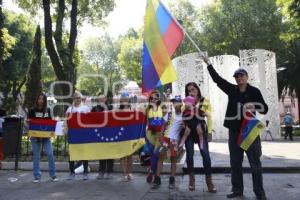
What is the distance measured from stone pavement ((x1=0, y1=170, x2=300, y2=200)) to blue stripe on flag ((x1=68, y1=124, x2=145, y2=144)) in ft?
2.82

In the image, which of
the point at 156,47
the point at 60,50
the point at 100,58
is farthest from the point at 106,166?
the point at 100,58

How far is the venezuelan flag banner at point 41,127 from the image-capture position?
31.6ft

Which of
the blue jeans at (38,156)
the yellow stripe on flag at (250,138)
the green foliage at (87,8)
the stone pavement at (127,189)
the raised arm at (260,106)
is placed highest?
the green foliage at (87,8)

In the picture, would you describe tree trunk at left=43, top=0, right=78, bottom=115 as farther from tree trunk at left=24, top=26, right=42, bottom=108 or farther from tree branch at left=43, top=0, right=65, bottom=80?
tree trunk at left=24, top=26, right=42, bottom=108

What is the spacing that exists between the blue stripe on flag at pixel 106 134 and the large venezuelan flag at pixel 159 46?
138cm

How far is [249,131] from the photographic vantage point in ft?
23.4

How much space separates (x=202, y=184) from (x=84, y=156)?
2482mm

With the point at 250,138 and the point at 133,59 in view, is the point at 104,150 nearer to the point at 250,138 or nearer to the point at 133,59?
the point at 250,138

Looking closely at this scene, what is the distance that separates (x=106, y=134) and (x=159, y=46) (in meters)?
2.37

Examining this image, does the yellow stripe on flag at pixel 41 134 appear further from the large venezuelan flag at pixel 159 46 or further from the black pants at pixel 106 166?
the large venezuelan flag at pixel 159 46

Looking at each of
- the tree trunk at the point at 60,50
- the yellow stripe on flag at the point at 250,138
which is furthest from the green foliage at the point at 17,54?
the yellow stripe on flag at the point at 250,138

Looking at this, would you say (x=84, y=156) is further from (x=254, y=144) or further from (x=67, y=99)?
(x=67, y=99)

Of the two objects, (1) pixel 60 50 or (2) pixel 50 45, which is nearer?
(2) pixel 50 45

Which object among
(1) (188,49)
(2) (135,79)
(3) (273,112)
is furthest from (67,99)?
(2) (135,79)
